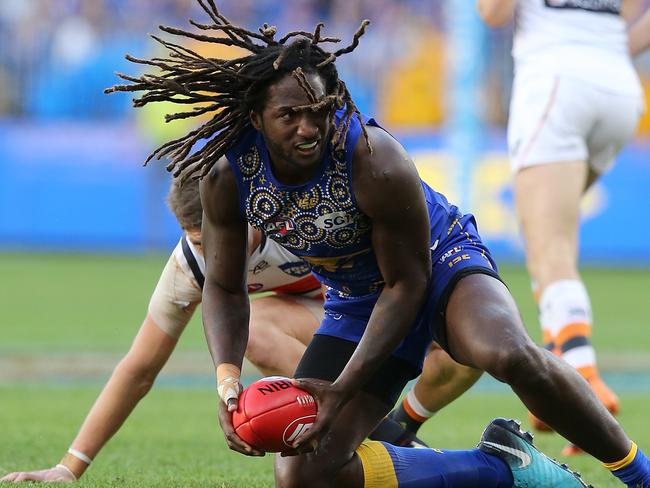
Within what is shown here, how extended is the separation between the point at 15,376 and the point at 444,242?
18.4 ft

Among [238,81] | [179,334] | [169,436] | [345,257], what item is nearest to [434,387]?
[179,334]

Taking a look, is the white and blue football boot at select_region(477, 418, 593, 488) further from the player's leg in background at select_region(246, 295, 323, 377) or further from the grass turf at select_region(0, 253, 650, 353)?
the grass turf at select_region(0, 253, 650, 353)

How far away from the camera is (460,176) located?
1855 centimetres

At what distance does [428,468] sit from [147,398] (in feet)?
14.3

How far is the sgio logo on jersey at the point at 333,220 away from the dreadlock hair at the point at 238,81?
9.7 inches

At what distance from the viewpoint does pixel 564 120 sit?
6.58 metres

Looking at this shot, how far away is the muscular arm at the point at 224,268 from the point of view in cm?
456

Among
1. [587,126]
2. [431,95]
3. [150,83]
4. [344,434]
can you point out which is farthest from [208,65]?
[431,95]

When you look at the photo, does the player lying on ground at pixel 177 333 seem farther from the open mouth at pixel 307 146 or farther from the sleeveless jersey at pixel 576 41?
the sleeveless jersey at pixel 576 41

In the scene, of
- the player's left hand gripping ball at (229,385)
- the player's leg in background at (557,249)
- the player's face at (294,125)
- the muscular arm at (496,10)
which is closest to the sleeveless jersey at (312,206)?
the player's face at (294,125)

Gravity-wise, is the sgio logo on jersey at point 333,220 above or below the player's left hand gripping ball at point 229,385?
above

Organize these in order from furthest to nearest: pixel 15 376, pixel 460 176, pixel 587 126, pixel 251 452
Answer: pixel 460 176, pixel 15 376, pixel 587 126, pixel 251 452

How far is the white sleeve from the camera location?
5488 millimetres

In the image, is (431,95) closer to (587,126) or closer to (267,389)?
(587,126)
